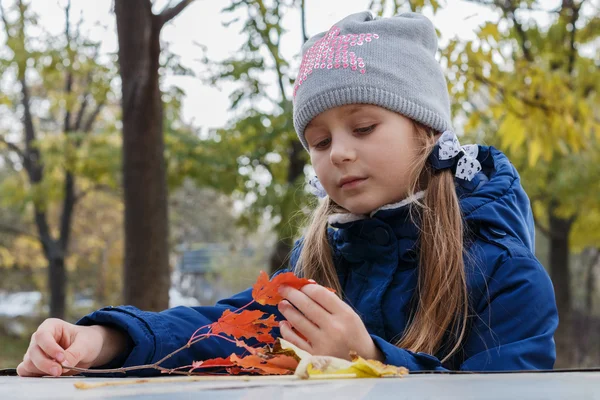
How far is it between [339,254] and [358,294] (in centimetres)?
18

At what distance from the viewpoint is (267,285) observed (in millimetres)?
1373

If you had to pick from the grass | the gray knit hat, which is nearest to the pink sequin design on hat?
the gray knit hat

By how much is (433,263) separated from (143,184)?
2058 mm

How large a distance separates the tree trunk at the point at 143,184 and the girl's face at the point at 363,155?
5.62 feet

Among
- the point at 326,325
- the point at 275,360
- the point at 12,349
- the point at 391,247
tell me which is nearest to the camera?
the point at 275,360

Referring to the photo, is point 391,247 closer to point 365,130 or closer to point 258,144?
point 365,130

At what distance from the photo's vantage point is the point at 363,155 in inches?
68.4

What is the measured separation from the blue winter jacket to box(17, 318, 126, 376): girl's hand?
1.3 inches

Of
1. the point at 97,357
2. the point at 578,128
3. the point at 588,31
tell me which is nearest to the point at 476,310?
the point at 97,357

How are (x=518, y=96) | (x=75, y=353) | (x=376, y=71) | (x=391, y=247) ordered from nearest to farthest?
(x=75, y=353) → (x=391, y=247) → (x=376, y=71) → (x=518, y=96)

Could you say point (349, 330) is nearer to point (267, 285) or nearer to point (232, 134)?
point (267, 285)

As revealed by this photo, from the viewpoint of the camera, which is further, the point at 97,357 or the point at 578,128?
the point at 578,128

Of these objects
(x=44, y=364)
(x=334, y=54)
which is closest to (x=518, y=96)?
(x=334, y=54)

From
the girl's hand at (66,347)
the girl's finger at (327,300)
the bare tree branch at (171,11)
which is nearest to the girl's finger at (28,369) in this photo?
the girl's hand at (66,347)
